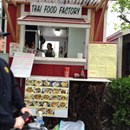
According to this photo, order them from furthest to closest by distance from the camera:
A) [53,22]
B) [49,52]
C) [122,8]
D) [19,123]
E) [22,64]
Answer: [122,8]
[49,52]
[53,22]
[22,64]
[19,123]

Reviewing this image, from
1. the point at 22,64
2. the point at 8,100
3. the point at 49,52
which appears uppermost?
the point at 49,52

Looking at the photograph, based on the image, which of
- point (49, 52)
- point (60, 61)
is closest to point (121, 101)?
point (60, 61)

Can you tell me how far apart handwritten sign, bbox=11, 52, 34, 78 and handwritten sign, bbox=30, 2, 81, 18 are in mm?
1055

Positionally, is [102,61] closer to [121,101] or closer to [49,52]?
[121,101]

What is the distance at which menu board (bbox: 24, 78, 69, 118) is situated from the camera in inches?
255

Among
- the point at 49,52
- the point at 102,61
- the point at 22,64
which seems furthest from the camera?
the point at 49,52

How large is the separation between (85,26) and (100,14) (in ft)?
3.32

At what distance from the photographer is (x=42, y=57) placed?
7305 millimetres

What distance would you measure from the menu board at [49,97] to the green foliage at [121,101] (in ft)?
3.24

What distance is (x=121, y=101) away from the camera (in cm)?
651

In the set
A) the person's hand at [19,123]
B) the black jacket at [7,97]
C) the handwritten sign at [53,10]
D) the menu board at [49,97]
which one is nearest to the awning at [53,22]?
the handwritten sign at [53,10]

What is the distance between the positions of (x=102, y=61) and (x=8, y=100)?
435 centimetres

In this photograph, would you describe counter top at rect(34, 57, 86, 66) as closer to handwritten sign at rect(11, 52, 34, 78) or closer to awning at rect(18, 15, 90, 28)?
handwritten sign at rect(11, 52, 34, 78)

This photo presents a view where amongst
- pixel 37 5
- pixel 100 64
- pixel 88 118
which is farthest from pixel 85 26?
pixel 88 118
